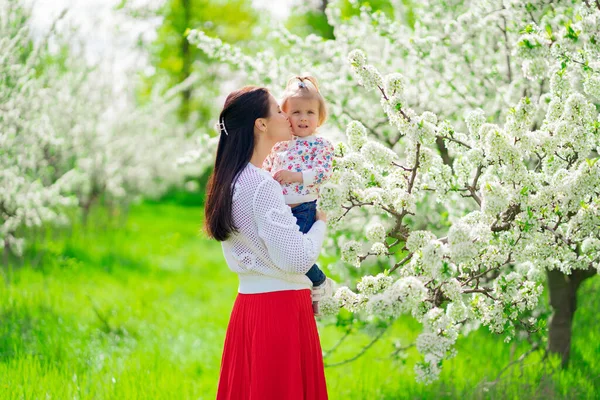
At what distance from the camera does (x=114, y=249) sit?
11.7 metres

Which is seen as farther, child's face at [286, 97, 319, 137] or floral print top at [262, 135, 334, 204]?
child's face at [286, 97, 319, 137]

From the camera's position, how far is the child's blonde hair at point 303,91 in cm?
358

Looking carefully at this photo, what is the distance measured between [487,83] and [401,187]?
2.95 meters

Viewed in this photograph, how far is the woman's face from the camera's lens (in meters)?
3.29

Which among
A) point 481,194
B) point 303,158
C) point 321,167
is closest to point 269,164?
point 303,158

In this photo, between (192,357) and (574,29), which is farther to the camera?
(192,357)

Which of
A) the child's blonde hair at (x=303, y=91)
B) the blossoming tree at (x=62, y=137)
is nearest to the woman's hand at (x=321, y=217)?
the child's blonde hair at (x=303, y=91)

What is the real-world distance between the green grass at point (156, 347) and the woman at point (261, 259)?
6.41 feet

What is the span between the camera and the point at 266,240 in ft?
9.91

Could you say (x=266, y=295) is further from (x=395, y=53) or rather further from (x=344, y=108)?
(x=395, y=53)

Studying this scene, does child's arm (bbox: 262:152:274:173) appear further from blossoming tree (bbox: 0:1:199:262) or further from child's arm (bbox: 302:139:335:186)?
blossoming tree (bbox: 0:1:199:262)

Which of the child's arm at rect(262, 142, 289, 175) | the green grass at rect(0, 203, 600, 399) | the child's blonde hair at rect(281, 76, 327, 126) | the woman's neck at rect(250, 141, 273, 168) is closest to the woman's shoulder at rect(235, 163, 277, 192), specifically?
the woman's neck at rect(250, 141, 273, 168)

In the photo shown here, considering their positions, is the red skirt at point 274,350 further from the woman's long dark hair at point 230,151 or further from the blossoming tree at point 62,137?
the blossoming tree at point 62,137

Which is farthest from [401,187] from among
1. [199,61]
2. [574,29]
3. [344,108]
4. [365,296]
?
[199,61]
